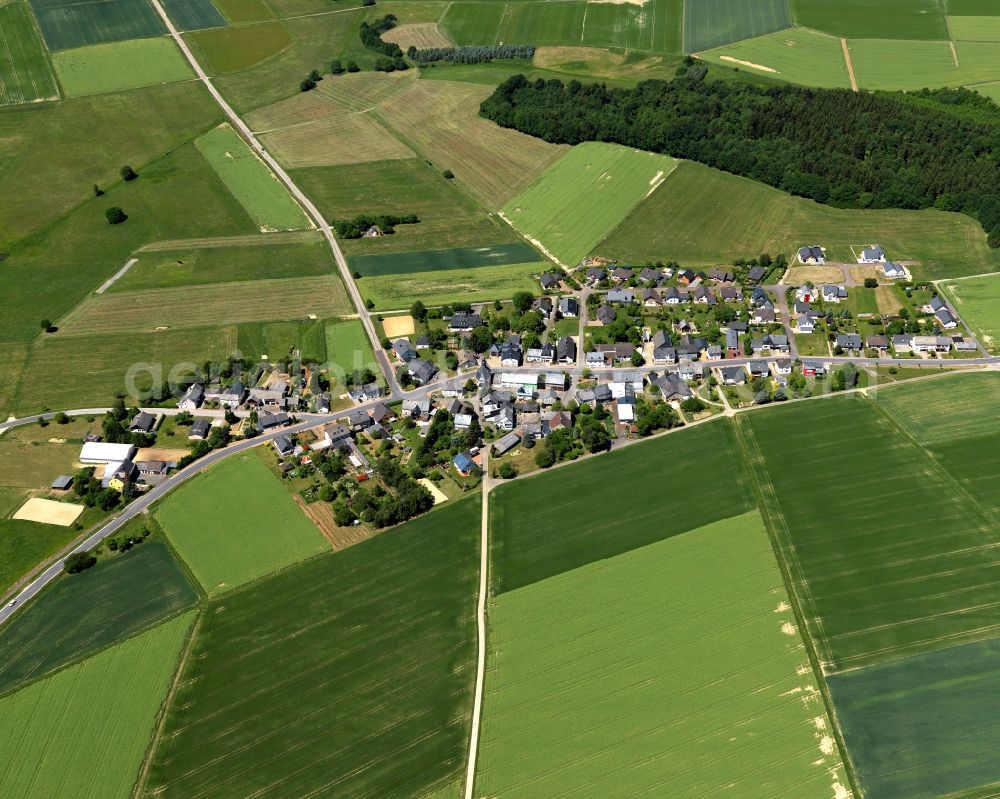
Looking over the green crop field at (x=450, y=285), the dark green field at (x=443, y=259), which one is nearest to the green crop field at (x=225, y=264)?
the dark green field at (x=443, y=259)

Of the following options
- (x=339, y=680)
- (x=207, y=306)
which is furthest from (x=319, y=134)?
(x=339, y=680)

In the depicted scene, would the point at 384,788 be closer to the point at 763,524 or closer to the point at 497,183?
the point at 763,524

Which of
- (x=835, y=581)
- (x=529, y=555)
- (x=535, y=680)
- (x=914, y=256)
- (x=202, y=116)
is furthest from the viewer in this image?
(x=202, y=116)

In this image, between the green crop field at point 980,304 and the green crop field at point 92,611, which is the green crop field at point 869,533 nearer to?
the green crop field at point 980,304

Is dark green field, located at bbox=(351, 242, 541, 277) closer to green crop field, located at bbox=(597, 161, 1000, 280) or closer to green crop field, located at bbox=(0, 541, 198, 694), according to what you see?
green crop field, located at bbox=(597, 161, 1000, 280)

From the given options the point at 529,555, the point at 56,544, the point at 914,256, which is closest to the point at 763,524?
the point at 529,555

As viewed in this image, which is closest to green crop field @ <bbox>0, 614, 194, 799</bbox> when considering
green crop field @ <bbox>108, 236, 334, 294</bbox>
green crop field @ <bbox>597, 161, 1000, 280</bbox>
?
green crop field @ <bbox>108, 236, 334, 294</bbox>
